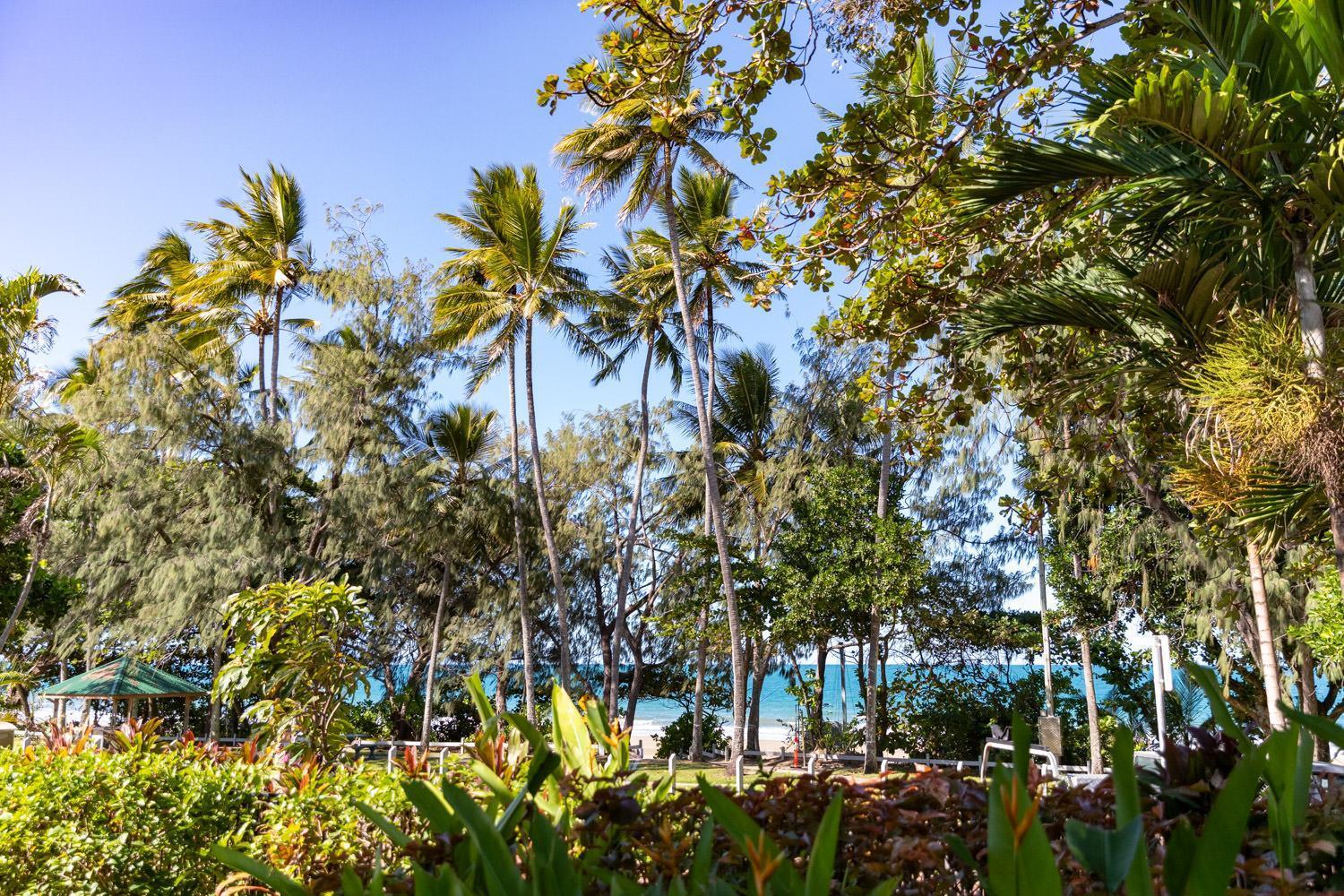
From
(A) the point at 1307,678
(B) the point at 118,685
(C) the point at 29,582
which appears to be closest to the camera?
(C) the point at 29,582

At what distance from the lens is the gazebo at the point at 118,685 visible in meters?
15.2

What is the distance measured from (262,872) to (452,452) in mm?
21900

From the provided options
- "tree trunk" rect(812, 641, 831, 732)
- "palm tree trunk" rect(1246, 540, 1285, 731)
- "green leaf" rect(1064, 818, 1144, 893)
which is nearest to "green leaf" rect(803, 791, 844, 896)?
"green leaf" rect(1064, 818, 1144, 893)

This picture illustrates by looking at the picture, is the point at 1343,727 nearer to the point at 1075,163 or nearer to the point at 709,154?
the point at 1075,163

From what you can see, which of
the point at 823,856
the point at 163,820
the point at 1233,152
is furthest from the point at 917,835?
the point at 163,820

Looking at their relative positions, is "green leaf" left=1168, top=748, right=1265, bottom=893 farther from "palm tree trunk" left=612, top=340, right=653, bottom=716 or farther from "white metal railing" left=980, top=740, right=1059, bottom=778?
"palm tree trunk" left=612, top=340, right=653, bottom=716

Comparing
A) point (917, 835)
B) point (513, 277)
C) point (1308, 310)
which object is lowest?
point (917, 835)

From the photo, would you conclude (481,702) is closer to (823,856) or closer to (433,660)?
(823,856)

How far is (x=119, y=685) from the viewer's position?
15.3 metres

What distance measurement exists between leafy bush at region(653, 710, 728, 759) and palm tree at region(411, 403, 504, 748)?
14.5ft

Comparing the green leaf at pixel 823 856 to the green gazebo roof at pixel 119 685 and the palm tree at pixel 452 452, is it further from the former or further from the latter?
the palm tree at pixel 452 452

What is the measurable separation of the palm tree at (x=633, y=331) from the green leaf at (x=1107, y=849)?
64.1ft

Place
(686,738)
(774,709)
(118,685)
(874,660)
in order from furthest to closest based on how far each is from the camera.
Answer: (774,709)
(686,738)
(874,660)
(118,685)

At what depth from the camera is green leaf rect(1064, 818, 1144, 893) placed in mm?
875
